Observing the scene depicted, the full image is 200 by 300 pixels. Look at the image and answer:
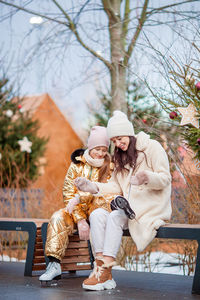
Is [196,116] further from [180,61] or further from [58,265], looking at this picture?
[58,265]

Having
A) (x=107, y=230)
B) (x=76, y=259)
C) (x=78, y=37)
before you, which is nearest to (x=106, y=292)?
(x=107, y=230)

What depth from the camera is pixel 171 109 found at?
10.8 feet

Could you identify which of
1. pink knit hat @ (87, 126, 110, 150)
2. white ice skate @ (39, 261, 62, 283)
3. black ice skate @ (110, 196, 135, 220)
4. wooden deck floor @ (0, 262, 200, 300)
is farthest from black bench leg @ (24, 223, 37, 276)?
black ice skate @ (110, 196, 135, 220)

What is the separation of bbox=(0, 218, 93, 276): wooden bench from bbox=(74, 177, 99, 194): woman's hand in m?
0.56

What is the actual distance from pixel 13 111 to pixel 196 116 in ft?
24.6

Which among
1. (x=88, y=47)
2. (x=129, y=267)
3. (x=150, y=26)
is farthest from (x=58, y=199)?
(x=150, y=26)

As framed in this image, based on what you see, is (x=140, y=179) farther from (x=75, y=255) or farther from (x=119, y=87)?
(x=119, y=87)

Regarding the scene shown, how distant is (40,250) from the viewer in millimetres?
3746

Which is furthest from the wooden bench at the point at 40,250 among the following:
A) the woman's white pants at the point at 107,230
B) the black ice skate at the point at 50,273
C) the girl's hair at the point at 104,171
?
the woman's white pants at the point at 107,230

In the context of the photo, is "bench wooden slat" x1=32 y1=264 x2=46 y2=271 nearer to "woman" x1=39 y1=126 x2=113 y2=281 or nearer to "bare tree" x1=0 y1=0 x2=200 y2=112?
"woman" x1=39 y1=126 x2=113 y2=281

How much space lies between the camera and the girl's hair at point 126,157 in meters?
3.24

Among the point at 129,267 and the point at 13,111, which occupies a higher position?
the point at 13,111

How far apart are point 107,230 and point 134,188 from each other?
13.4 inches

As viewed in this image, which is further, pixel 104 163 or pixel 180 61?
pixel 104 163
